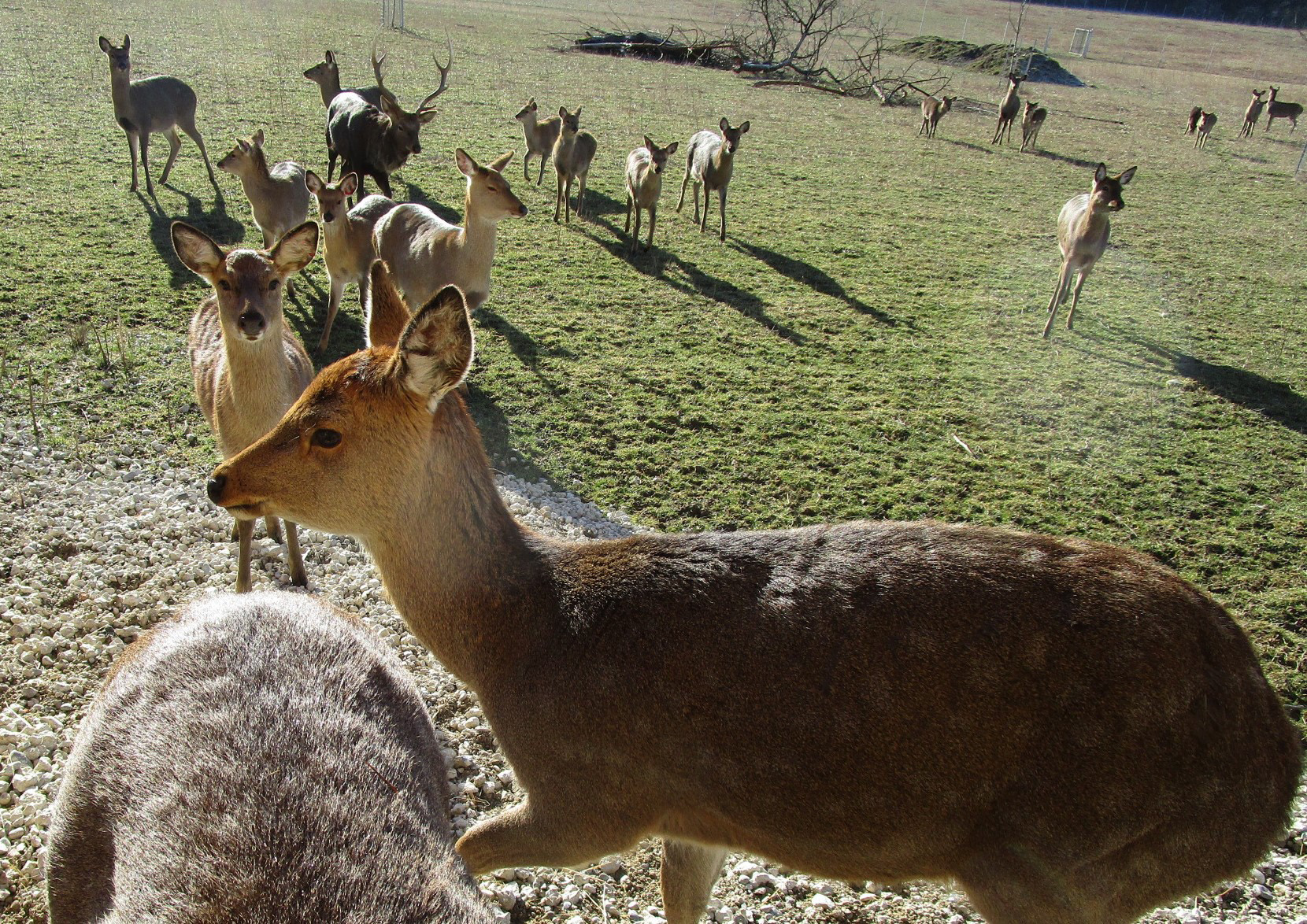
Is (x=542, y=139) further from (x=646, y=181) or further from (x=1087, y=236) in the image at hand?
(x=1087, y=236)

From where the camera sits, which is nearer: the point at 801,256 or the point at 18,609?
the point at 18,609

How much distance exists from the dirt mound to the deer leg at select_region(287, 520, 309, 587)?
34931 millimetres

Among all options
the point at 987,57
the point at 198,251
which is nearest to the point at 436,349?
the point at 198,251

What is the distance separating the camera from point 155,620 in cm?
410

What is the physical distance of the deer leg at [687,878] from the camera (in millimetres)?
2689

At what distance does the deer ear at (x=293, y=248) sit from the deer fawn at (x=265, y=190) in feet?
11.8

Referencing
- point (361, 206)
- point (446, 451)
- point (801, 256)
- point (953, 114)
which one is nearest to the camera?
point (446, 451)

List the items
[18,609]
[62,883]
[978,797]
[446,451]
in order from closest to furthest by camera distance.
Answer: [978,797] < [62,883] < [446,451] < [18,609]

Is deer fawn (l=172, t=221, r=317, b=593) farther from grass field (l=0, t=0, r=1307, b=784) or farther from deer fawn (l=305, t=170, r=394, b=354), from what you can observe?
deer fawn (l=305, t=170, r=394, b=354)

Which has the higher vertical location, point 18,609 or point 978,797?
point 978,797

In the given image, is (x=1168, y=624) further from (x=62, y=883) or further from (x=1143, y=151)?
(x=1143, y=151)

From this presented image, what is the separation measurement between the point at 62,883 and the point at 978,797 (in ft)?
7.54

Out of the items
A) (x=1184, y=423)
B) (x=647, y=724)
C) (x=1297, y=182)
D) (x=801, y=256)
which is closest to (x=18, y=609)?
(x=647, y=724)

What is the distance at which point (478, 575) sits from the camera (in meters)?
2.61
